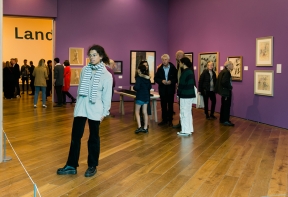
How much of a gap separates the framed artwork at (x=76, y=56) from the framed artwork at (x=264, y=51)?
7.04m

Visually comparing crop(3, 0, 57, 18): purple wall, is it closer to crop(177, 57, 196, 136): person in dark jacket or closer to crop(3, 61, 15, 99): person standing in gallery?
crop(3, 61, 15, 99): person standing in gallery

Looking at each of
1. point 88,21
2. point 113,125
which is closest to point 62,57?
point 88,21

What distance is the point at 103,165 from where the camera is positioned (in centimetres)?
573

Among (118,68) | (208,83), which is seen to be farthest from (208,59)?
(118,68)

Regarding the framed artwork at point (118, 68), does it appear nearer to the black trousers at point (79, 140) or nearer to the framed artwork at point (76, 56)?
the framed artwork at point (76, 56)

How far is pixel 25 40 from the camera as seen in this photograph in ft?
68.6

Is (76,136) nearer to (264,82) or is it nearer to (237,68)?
(264,82)

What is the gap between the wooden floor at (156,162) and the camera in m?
4.68

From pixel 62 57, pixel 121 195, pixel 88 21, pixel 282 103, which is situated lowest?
pixel 121 195

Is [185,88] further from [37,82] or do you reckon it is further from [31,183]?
[37,82]

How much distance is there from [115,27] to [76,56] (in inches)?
74.6

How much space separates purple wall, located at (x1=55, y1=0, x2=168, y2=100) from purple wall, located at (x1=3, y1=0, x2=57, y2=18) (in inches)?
12.7

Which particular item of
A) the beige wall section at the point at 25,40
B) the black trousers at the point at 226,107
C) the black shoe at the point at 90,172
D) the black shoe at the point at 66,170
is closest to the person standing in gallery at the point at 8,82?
the beige wall section at the point at 25,40

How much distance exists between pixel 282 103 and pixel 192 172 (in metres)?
5.03
